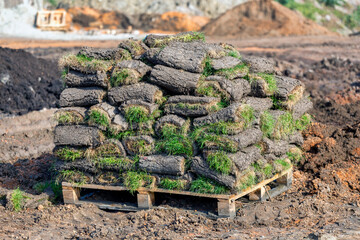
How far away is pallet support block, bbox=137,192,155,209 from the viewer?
695cm

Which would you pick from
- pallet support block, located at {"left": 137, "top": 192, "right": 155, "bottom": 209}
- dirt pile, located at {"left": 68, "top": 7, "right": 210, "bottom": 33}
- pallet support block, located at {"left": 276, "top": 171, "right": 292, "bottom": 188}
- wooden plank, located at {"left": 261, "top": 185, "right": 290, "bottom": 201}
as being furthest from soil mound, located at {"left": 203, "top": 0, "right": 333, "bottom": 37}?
pallet support block, located at {"left": 137, "top": 192, "right": 155, "bottom": 209}

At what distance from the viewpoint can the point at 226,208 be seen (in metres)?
6.54

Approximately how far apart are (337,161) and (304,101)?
1213 mm

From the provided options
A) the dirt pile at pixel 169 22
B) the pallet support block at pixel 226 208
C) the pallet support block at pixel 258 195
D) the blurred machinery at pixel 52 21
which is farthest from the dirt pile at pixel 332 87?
the blurred machinery at pixel 52 21

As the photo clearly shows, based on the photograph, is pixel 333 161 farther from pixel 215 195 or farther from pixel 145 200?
pixel 145 200

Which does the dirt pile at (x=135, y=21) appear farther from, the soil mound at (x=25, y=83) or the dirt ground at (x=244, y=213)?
the dirt ground at (x=244, y=213)

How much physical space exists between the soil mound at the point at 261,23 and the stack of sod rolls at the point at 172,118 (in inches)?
953

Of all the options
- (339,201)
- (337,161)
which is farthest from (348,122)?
(339,201)

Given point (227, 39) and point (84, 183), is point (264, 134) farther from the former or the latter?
point (227, 39)

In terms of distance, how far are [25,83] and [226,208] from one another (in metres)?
9.33

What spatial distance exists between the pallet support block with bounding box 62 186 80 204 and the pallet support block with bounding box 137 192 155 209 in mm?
1124

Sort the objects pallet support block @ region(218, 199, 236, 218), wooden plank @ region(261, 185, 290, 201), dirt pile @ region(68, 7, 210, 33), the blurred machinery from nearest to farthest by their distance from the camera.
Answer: pallet support block @ region(218, 199, 236, 218)
wooden plank @ region(261, 185, 290, 201)
the blurred machinery
dirt pile @ region(68, 7, 210, 33)

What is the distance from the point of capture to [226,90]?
6.84 m

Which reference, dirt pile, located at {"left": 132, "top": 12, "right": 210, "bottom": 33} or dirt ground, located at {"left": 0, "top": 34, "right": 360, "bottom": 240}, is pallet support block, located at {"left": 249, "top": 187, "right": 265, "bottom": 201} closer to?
dirt ground, located at {"left": 0, "top": 34, "right": 360, "bottom": 240}
